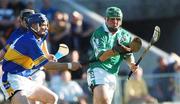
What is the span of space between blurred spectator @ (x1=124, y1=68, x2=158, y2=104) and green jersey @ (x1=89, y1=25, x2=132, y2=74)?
351 centimetres

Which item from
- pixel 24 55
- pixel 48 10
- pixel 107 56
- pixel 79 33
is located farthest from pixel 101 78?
pixel 48 10

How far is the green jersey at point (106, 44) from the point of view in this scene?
13.2 metres

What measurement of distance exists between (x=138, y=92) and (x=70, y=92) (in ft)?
4.93

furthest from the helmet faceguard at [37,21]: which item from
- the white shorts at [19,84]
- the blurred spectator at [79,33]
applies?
the blurred spectator at [79,33]

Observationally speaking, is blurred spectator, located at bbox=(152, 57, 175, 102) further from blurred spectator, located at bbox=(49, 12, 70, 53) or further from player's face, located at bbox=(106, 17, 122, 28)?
player's face, located at bbox=(106, 17, 122, 28)

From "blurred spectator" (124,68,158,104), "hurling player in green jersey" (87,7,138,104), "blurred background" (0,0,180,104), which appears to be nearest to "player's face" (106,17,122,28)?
"hurling player in green jersey" (87,7,138,104)

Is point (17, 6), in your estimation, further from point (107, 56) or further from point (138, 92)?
point (107, 56)

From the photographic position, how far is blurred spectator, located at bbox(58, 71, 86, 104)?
16625 mm

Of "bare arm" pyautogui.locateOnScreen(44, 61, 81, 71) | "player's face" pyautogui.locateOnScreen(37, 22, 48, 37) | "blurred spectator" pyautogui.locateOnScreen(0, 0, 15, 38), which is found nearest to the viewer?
"bare arm" pyautogui.locateOnScreen(44, 61, 81, 71)

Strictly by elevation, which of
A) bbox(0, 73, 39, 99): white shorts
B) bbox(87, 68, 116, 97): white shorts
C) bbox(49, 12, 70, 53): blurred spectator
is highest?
bbox(0, 73, 39, 99): white shorts

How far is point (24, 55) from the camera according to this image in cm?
1250

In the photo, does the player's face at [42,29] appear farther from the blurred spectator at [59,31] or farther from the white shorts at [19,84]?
the blurred spectator at [59,31]

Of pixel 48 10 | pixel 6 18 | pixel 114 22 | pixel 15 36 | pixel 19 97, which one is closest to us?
pixel 19 97

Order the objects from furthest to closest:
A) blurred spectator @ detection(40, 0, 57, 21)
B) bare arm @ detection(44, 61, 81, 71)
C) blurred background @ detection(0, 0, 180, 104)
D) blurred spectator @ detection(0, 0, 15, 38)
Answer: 1. blurred spectator @ detection(40, 0, 57, 21)
2. blurred spectator @ detection(0, 0, 15, 38)
3. blurred background @ detection(0, 0, 180, 104)
4. bare arm @ detection(44, 61, 81, 71)
